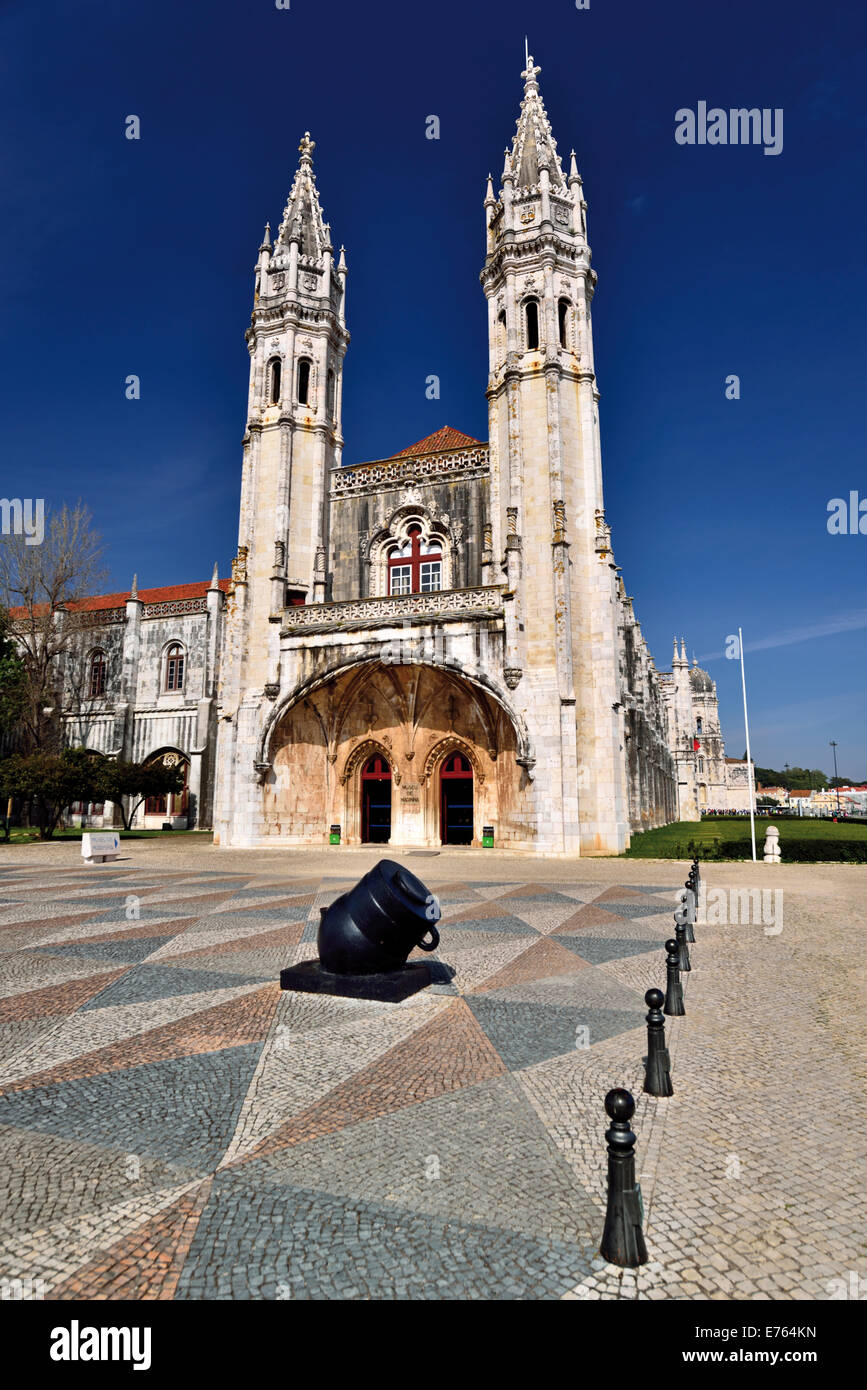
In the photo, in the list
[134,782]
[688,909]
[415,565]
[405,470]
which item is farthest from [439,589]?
[688,909]

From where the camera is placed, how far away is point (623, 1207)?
284cm

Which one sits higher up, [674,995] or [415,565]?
[415,565]

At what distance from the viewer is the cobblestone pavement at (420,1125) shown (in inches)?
111

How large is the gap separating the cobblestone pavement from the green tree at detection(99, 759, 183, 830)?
801 inches

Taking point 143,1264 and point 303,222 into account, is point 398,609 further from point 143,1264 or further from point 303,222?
point 143,1264

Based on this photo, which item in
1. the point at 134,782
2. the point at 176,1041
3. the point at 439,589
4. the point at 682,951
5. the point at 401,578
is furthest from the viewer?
the point at 134,782

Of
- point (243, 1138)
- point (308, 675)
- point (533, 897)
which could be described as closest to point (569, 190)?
point (308, 675)

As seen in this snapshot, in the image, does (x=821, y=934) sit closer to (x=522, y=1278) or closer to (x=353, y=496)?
(x=522, y=1278)

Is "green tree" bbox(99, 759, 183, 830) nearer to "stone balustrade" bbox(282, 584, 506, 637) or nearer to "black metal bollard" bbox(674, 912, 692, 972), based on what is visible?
"stone balustrade" bbox(282, 584, 506, 637)

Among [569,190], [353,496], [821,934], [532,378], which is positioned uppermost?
[569,190]

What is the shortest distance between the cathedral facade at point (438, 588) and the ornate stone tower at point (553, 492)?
7cm

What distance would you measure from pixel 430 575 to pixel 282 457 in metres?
6.81

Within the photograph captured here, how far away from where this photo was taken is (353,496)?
2628cm

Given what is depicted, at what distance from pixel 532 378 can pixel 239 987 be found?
853 inches
